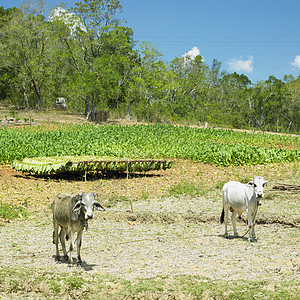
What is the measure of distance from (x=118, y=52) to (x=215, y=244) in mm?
44405

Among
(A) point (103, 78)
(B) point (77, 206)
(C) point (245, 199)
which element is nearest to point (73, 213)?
(B) point (77, 206)

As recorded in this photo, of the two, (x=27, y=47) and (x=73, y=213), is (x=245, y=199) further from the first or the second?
(x=27, y=47)

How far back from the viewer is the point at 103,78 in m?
46.9

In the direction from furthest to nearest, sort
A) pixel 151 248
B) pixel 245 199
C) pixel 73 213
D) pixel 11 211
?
1. pixel 11 211
2. pixel 245 199
3. pixel 151 248
4. pixel 73 213

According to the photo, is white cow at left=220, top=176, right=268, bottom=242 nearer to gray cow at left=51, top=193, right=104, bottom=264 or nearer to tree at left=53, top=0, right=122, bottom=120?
gray cow at left=51, top=193, right=104, bottom=264

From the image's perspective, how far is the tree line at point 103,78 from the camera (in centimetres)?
4819

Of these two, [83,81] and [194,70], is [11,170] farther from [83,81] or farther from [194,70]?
[194,70]

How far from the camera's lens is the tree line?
4819 cm

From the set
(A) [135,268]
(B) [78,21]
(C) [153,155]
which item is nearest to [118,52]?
(B) [78,21]

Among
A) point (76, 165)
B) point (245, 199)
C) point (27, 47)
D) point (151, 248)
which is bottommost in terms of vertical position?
point (151, 248)

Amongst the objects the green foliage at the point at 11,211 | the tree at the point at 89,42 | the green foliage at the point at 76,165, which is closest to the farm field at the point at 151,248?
the green foliage at the point at 11,211

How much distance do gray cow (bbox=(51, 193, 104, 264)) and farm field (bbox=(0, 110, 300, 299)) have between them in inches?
22.4

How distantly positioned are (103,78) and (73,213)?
40907mm

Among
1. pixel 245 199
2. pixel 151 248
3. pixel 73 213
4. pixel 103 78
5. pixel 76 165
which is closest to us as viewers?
pixel 73 213
